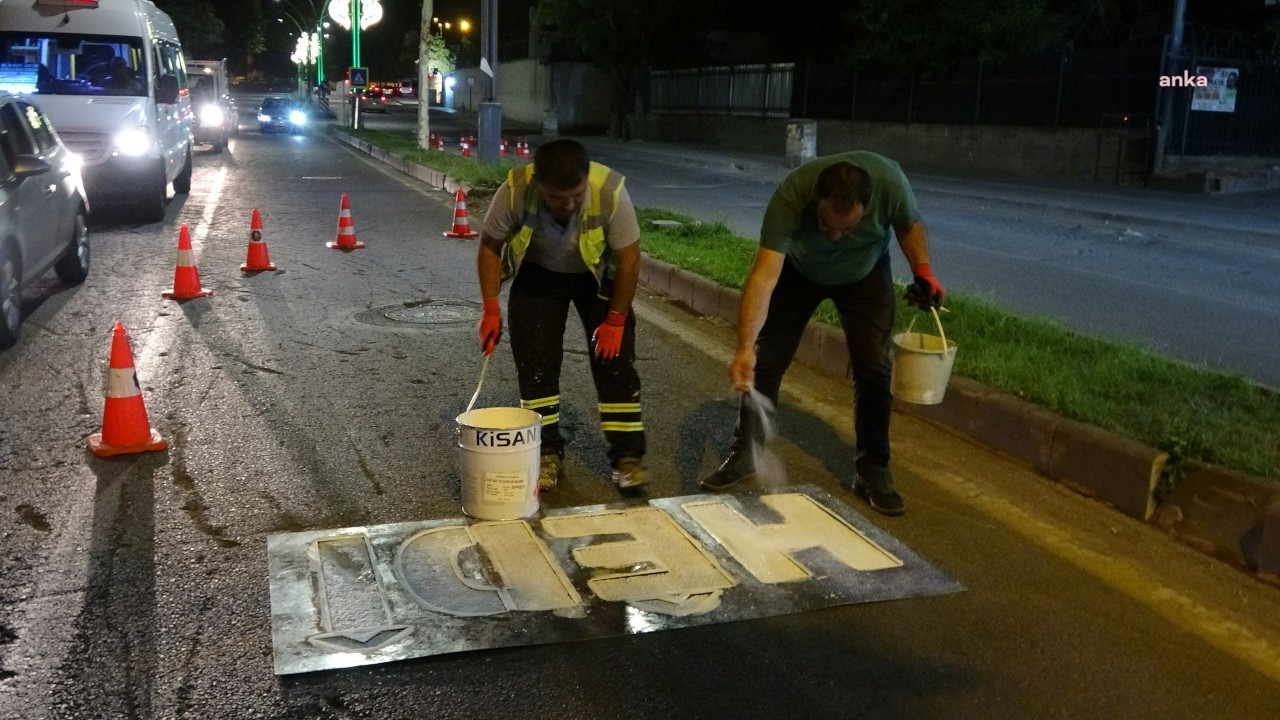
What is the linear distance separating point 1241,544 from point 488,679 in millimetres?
2968

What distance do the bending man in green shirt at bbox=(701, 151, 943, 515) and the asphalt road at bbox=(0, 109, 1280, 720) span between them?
293mm

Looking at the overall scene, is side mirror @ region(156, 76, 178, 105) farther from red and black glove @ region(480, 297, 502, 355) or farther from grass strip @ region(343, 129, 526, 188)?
red and black glove @ region(480, 297, 502, 355)

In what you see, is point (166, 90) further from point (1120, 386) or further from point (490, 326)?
point (1120, 386)

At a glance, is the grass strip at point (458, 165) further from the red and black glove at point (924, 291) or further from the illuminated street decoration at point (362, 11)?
the red and black glove at point (924, 291)

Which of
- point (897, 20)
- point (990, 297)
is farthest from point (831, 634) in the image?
point (897, 20)

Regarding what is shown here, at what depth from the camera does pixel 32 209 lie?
7.90 metres

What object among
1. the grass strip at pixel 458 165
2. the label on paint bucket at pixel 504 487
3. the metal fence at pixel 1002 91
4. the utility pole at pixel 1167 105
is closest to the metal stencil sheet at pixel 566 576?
the label on paint bucket at pixel 504 487

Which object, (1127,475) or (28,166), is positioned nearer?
(1127,475)

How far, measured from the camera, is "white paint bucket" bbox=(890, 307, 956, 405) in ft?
15.6

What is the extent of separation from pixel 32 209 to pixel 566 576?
5848 mm

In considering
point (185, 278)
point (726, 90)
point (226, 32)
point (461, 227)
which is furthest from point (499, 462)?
point (226, 32)

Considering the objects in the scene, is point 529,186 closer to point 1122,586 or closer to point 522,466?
point 522,466

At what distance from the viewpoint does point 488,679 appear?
11.0ft

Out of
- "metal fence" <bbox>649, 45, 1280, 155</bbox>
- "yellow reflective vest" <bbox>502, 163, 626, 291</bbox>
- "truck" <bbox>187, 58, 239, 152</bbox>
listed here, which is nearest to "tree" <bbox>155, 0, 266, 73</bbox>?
"truck" <bbox>187, 58, 239, 152</bbox>
